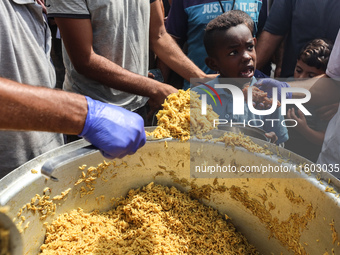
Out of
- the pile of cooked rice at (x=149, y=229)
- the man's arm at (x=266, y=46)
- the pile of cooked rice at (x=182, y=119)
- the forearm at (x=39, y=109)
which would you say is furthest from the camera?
the man's arm at (x=266, y=46)

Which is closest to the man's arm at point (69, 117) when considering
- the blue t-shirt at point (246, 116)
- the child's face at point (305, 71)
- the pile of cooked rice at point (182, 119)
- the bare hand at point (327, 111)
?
the pile of cooked rice at point (182, 119)

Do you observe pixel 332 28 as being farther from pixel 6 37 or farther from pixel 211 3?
pixel 6 37

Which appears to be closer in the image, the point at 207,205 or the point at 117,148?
the point at 117,148

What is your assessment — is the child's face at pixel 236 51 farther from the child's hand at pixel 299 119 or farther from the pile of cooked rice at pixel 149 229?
the pile of cooked rice at pixel 149 229

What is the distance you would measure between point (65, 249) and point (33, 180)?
12.4 inches

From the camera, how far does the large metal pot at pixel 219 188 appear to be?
1034mm

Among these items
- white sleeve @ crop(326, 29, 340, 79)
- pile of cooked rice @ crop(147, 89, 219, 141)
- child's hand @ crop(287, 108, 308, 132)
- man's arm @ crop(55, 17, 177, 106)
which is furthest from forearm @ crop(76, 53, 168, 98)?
child's hand @ crop(287, 108, 308, 132)

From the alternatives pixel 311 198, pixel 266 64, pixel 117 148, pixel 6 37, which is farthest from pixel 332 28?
pixel 6 37

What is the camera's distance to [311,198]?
1.06 m

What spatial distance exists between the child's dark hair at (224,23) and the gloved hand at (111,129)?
979mm

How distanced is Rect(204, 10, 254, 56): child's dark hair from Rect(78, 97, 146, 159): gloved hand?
3.21ft

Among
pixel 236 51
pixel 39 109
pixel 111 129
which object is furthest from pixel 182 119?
pixel 236 51

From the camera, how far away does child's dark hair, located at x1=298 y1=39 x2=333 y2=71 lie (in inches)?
74.2

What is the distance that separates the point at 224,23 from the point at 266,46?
628 millimetres
